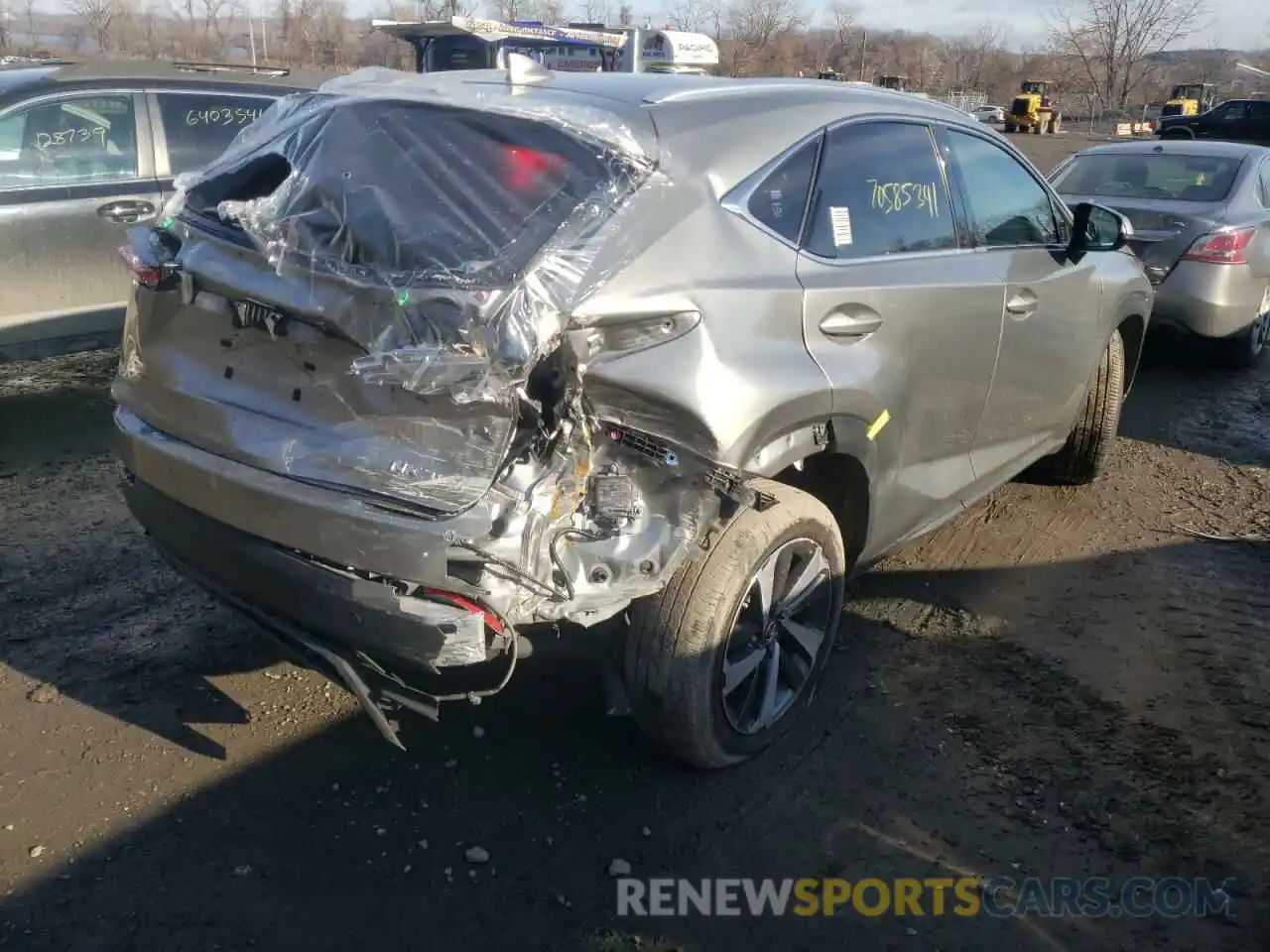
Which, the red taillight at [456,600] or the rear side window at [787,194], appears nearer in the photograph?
the red taillight at [456,600]

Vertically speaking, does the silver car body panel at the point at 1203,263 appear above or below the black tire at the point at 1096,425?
above

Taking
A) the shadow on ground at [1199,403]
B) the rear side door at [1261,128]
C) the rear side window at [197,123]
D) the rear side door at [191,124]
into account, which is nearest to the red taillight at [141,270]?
the rear side door at [191,124]

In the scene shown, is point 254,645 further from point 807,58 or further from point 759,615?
point 807,58

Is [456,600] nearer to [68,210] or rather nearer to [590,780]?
[590,780]

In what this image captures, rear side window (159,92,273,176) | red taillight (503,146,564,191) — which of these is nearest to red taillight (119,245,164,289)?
red taillight (503,146,564,191)

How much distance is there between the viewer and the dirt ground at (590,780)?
8.80 feet

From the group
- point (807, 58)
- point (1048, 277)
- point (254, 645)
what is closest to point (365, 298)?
point (254, 645)

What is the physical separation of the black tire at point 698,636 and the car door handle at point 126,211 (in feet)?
15.9

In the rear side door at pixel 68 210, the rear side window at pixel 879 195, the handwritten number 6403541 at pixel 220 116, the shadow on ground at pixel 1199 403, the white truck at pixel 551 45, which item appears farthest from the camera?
the white truck at pixel 551 45

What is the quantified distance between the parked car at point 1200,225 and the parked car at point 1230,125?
11283 mm

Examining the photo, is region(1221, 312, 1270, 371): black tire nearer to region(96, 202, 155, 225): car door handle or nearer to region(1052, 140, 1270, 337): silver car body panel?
region(1052, 140, 1270, 337): silver car body panel

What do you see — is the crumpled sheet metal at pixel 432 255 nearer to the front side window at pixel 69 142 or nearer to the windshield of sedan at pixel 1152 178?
the front side window at pixel 69 142

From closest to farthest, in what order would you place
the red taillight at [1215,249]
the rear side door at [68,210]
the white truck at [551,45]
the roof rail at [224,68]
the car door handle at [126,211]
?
1. the rear side door at [68,210]
2. the car door handle at [126,211]
3. the roof rail at [224,68]
4. the red taillight at [1215,249]
5. the white truck at [551,45]

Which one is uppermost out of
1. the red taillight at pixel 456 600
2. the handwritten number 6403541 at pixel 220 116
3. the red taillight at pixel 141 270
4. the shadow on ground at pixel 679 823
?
the handwritten number 6403541 at pixel 220 116
